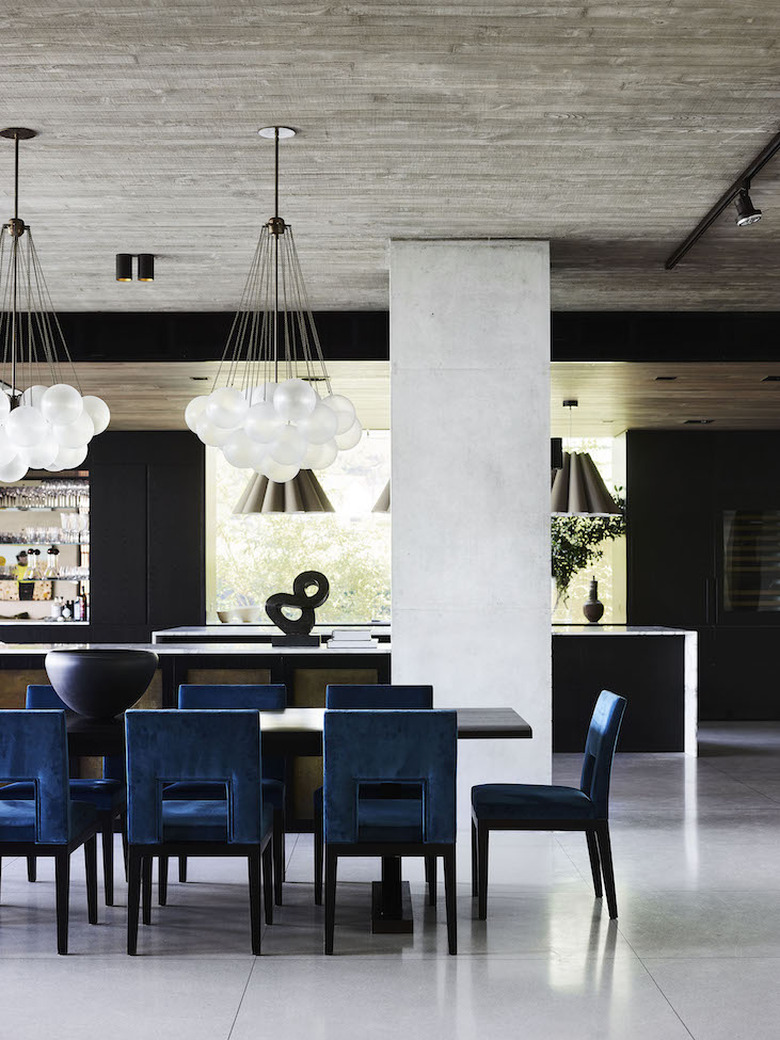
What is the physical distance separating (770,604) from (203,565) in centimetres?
545

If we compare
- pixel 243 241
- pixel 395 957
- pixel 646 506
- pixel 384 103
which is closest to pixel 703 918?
pixel 395 957

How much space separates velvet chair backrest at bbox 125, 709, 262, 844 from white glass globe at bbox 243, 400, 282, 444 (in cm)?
117

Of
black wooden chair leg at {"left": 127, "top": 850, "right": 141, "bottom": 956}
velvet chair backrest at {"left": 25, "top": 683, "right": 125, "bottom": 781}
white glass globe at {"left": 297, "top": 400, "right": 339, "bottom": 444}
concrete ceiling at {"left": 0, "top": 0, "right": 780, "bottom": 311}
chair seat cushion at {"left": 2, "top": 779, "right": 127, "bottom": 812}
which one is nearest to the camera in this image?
concrete ceiling at {"left": 0, "top": 0, "right": 780, "bottom": 311}

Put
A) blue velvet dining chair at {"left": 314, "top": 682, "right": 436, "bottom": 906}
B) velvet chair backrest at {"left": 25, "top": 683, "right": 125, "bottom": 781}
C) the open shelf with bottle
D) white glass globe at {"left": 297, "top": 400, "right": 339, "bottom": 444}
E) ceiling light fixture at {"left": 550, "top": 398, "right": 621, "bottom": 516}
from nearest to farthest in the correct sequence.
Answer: white glass globe at {"left": 297, "top": 400, "right": 339, "bottom": 444} → blue velvet dining chair at {"left": 314, "top": 682, "right": 436, "bottom": 906} → velvet chair backrest at {"left": 25, "top": 683, "right": 125, "bottom": 781} → ceiling light fixture at {"left": 550, "top": 398, "right": 621, "bottom": 516} → the open shelf with bottle

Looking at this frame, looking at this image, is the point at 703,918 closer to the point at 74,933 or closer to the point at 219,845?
the point at 219,845

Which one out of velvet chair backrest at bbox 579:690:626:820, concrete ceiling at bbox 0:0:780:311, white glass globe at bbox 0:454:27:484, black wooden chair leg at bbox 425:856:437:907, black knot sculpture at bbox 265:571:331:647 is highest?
concrete ceiling at bbox 0:0:780:311

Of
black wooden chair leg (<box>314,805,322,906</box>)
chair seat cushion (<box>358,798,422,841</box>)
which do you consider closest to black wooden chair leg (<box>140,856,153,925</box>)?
black wooden chair leg (<box>314,805,322,906</box>)

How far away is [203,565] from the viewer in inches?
443

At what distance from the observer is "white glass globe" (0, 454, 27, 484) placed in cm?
470

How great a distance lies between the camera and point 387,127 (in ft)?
14.4

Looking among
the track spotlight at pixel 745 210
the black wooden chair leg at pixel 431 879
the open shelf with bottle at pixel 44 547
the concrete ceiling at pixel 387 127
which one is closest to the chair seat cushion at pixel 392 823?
the black wooden chair leg at pixel 431 879

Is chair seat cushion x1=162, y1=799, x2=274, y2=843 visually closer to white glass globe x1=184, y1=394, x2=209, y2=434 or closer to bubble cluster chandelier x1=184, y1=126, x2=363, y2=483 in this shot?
bubble cluster chandelier x1=184, y1=126, x2=363, y2=483

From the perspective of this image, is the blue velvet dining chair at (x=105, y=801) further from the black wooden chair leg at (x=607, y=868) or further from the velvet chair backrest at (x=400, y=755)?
the black wooden chair leg at (x=607, y=868)

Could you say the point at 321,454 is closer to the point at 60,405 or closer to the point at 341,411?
the point at 341,411
